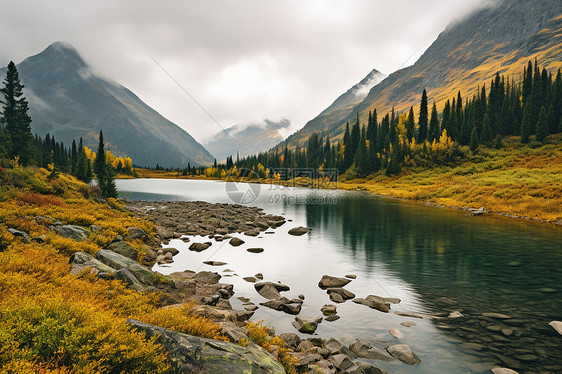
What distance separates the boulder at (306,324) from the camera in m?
10.6

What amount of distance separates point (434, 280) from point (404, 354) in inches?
374

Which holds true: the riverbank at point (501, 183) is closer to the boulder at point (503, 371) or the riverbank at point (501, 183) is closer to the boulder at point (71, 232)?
the boulder at point (503, 371)

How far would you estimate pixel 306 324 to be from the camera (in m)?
10.8

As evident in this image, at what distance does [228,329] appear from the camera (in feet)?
26.5

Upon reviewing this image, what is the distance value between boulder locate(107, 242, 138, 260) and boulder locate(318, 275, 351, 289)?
12143 mm

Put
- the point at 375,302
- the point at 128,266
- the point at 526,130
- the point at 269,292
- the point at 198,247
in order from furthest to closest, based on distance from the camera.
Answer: the point at 526,130 → the point at 198,247 → the point at 269,292 → the point at 128,266 → the point at 375,302

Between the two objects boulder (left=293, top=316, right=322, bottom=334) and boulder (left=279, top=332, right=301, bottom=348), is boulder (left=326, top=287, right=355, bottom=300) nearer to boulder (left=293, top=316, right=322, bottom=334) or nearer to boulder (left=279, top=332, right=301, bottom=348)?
boulder (left=293, top=316, right=322, bottom=334)

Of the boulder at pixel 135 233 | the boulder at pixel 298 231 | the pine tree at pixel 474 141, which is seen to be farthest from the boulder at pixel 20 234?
the pine tree at pixel 474 141

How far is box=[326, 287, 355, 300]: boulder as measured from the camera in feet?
46.6

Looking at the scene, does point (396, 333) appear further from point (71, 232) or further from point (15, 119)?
point (15, 119)

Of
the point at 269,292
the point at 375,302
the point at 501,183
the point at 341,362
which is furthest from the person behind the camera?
the point at 501,183

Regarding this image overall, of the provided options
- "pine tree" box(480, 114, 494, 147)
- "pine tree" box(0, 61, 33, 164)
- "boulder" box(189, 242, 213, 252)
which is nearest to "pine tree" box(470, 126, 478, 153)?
"pine tree" box(480, 114, 494, 147)

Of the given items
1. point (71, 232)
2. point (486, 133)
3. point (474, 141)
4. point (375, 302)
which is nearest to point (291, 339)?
point (375, 302)

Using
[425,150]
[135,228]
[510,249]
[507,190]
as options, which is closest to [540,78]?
[425,150]
